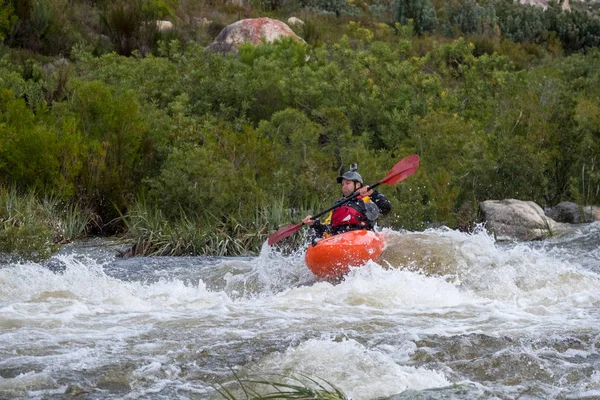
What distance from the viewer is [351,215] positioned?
376 inches

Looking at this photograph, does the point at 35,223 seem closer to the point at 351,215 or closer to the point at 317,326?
the point at 351,215

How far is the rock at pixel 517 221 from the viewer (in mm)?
12039

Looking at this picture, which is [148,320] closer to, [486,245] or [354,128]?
[486,245]

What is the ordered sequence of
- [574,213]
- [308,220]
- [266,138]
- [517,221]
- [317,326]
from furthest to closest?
[266,138]
[574,213]
[517,221]
[308,220]
[317,326]

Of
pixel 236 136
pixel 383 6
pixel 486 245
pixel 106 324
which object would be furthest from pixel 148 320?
pixel 383 6

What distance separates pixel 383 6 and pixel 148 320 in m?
26.8

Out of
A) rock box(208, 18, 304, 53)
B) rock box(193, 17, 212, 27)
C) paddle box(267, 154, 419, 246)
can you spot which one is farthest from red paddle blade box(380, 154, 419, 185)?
rock box(193, 17, 212, 27)

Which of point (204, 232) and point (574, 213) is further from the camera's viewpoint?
point (574, 213)

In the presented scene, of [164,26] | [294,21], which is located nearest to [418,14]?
[294,21]

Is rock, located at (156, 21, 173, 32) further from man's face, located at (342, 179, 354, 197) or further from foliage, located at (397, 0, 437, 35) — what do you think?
man's face, located at (342, 179, 354, 197)

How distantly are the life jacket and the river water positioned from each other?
44cm

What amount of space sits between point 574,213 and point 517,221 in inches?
44.9

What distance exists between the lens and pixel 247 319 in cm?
727

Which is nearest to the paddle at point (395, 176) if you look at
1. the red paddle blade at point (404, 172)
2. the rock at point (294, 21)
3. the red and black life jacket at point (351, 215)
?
the red paddle blade at point (404, 172)
